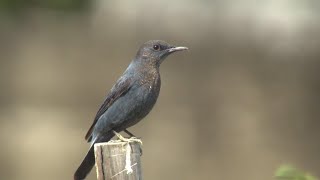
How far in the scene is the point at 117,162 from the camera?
5238 mm

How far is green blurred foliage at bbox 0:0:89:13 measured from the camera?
36.4 ft

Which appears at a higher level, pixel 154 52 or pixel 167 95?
pixel 154 52

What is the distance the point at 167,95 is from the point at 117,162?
23.9 feet

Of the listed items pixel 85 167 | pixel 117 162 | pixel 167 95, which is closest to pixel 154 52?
pixel 85 167

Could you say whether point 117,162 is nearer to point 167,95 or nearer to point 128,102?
point 128,102

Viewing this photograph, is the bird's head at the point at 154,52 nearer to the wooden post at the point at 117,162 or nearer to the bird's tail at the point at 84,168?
the bird's tail at the point at 84,168

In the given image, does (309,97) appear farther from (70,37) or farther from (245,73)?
(70,37)

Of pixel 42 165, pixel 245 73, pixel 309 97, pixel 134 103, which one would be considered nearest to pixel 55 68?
pixel 42 165

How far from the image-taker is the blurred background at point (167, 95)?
40.8ft

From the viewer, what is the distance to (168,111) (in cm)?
1252

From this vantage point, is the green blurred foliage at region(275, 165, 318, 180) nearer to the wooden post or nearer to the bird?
the wooden post

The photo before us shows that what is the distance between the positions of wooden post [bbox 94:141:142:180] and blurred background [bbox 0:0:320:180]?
6.81m

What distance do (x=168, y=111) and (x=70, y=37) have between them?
171 cm

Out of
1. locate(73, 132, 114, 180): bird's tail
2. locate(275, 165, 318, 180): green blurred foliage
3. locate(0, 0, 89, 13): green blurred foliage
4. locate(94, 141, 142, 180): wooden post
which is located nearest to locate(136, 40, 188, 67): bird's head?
locate(73, 132, 114, 180): bird's tail
